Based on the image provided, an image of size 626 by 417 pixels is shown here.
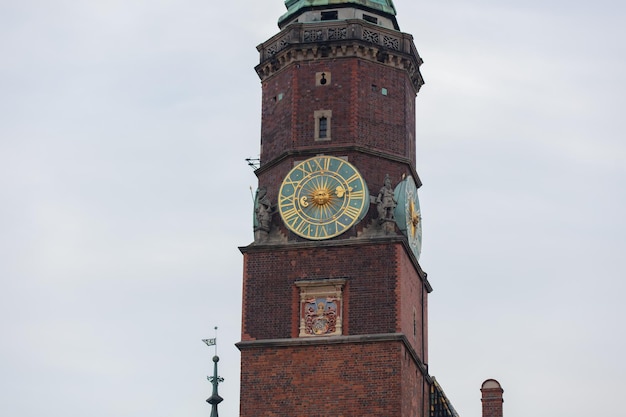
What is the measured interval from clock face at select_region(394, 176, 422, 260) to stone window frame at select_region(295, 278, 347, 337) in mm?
2947

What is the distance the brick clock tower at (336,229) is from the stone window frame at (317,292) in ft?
0.11

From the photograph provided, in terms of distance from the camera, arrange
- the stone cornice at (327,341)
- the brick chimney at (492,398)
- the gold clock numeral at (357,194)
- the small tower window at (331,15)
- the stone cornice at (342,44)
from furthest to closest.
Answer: the small tower window at (331,15)
the stone cornice at (342,44)
the brick chimney at (492,398)
the gold clock numeral at (357,194)
the stone cornice at (327,341)

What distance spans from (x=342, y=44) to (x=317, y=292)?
8.85 meters

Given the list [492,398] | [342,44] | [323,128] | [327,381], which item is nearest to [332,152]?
[323,128]

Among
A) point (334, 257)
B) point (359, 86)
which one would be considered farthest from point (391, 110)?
point (334, 257)

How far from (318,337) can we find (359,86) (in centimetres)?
905

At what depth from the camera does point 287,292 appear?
59.5 meters

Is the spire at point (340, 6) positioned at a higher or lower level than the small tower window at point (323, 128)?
higher

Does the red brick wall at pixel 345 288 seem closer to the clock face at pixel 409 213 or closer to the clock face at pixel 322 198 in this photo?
the clock face at pixel 322 198

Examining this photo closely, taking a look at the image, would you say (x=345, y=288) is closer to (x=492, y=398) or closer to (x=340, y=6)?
(x=492, y=398)

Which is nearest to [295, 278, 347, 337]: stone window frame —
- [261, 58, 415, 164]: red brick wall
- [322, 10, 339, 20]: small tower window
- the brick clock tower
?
the brick clock tower

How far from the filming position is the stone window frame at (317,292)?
58.9 metres

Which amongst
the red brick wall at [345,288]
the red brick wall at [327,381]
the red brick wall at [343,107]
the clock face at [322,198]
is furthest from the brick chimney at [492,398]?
the red brick wall at [343,107]

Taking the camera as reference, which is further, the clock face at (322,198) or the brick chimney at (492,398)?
the brick chimney at (492,398)
